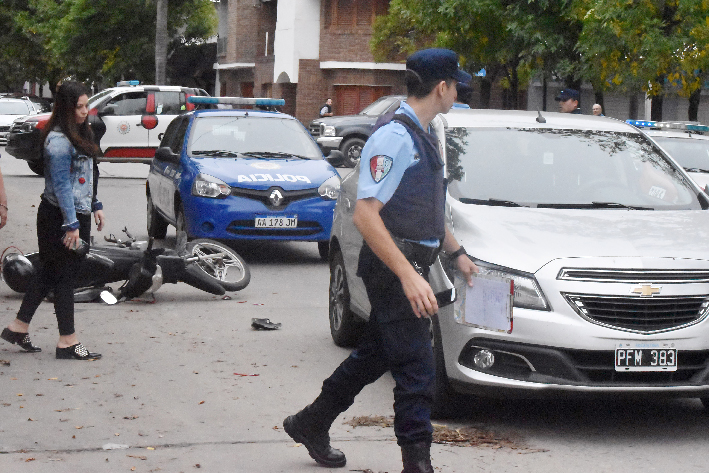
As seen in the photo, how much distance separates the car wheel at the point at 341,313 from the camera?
784 cm

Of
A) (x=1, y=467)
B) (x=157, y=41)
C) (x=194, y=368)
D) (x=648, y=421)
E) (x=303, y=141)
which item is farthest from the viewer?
(x=157, y=41)

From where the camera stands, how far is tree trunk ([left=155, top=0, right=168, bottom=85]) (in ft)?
133

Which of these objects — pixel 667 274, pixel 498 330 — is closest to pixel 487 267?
pixel 498 330

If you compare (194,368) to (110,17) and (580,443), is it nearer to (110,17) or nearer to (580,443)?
(580,443)

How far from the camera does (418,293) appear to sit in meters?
4.30

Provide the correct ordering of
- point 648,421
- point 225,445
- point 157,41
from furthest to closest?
point 157,41 < point 648,421 < point 225,445

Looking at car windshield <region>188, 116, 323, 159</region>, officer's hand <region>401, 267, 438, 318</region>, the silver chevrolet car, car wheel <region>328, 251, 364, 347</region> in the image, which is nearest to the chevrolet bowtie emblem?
the silver chevrolet car

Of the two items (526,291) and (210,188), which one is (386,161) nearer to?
(526,291)

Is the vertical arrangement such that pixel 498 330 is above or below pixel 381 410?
above

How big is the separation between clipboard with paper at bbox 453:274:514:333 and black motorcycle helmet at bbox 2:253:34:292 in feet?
16.2

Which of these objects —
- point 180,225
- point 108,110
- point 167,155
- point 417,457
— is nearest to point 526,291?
point 417,457

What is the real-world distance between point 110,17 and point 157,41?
17.5 feet

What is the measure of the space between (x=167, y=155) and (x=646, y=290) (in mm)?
8014

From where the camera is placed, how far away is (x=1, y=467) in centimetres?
516
